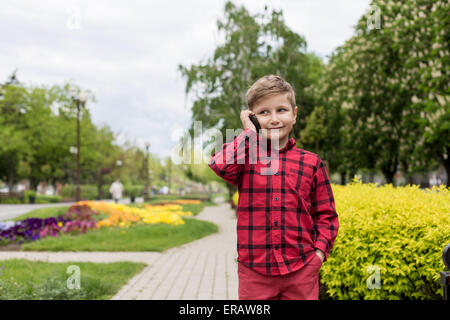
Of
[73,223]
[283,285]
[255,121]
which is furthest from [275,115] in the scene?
[73,223]

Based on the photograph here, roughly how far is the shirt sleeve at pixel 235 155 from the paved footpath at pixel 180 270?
3.52 meters

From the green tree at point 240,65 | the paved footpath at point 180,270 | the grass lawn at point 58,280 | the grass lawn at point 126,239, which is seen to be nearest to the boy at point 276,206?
the paved footpath at point 180,270

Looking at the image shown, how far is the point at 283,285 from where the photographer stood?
6.56ft

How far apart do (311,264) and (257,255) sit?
26cm

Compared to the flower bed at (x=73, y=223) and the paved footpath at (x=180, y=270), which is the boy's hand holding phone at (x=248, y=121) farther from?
the flower bed at (x=73, y=223)

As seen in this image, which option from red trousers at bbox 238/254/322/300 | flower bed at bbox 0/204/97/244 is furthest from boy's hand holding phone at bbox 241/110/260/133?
flower bed at bbox 0/204/97/244

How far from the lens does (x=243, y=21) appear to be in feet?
62.2

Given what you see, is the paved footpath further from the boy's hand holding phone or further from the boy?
the boy's hand holding phone

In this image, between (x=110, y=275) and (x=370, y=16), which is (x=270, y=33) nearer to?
(x=370, y=16)

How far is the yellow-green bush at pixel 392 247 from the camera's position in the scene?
3.65 metres

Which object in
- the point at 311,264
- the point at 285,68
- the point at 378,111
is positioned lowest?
the point at 311,264

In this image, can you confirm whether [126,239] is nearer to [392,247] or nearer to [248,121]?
[392,247]

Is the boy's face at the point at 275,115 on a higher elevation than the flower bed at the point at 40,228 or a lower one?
higher
